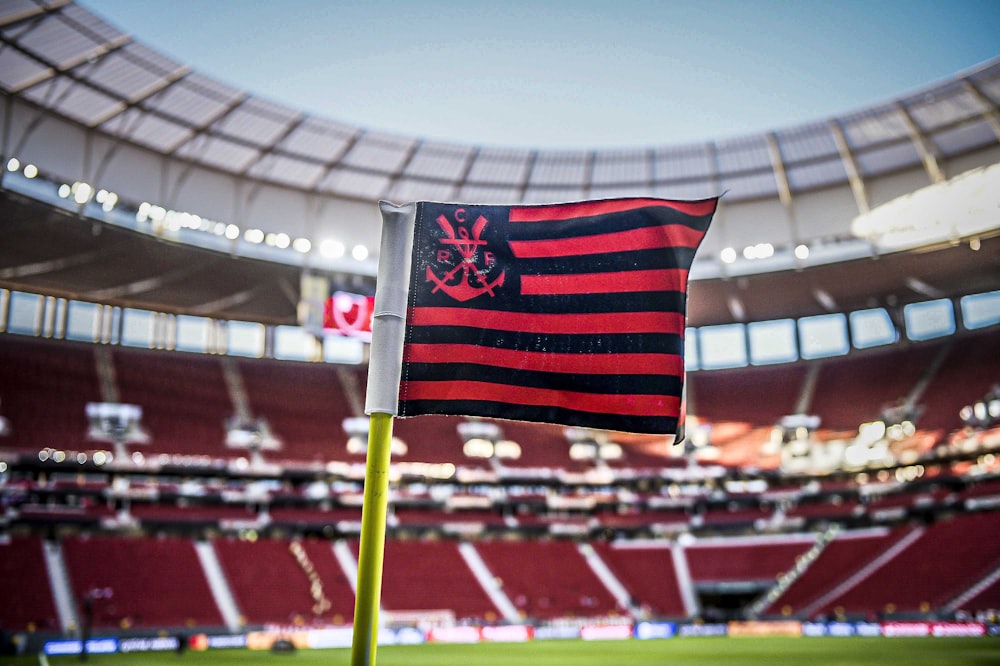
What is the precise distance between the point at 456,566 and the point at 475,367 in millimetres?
45934

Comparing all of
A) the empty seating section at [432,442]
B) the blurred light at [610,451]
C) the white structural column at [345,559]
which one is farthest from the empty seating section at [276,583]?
the blurred light at [610,451]

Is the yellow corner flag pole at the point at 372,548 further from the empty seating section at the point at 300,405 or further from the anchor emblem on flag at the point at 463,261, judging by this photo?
the empty seating section at the point at 300,405

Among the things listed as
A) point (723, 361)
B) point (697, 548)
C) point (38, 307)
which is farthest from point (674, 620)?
point (38, 307)

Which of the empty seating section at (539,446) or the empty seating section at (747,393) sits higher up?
the empty seating section at (747,393)

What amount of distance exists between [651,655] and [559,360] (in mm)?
27147

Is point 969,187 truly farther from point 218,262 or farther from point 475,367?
point 475,367

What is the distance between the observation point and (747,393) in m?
59.4

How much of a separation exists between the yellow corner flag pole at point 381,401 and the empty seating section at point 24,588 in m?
38.1

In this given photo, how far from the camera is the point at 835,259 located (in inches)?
1832

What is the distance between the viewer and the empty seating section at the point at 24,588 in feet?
117

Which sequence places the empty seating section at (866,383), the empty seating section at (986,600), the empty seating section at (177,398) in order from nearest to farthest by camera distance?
the empty seating section at (986,600)
the empty seating section at (177,398)
the empty seating section at (866,383)

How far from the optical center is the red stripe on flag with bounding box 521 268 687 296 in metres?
5.94

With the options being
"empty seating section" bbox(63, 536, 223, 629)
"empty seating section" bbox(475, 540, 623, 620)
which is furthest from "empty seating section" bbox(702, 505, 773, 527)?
"empty seating section" bbox(63, 536, 223, 629)

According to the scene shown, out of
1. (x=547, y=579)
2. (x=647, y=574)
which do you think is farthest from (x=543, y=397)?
(x=647, y=574)
